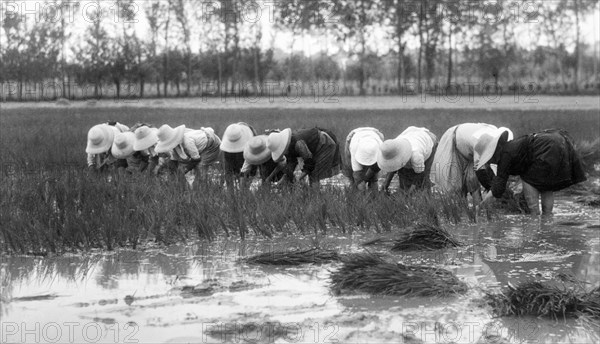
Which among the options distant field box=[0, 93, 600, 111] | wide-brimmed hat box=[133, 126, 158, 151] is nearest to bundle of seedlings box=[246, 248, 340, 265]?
wide-brimmed hat box=[133, 126, 158, 151]

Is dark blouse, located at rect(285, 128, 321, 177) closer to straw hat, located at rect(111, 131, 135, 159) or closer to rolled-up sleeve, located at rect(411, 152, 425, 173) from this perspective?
rolled-up sleeve, located at rect(411, 152, 425, 173)

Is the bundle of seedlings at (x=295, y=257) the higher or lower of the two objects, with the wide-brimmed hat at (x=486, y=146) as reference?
lower

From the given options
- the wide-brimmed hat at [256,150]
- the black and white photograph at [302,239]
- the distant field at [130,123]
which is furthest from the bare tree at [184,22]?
the wide-brimmed hat at [256,150]

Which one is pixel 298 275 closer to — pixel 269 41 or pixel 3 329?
pixel 3 329

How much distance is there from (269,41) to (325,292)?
38945 millimetres

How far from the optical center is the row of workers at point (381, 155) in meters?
7.16

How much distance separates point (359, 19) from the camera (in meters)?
41.7

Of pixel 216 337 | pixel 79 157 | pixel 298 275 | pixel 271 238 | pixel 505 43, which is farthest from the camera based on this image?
pixel 505 43

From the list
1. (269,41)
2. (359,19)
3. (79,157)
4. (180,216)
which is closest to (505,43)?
(359,19)

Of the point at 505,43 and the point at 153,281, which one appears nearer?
the point at 153,281

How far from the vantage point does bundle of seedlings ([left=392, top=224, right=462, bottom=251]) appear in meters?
6.06

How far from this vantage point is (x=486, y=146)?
717 centimetres

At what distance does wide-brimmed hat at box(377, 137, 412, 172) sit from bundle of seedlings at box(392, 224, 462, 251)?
134cm

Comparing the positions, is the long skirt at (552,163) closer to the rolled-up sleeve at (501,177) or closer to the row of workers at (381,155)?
the row of workers at (381,155)
